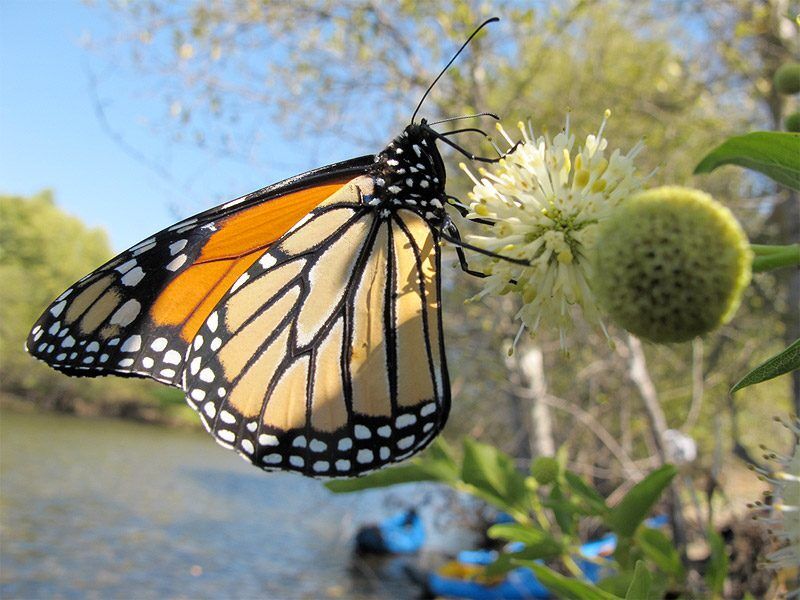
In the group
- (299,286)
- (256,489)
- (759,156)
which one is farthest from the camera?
(256,489)

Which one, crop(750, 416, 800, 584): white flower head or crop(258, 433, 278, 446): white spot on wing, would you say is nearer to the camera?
crop(750, 416, 800, 584): white flower head

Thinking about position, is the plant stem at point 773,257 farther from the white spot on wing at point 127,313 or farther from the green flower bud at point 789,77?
the white spot on wing at point 127,313

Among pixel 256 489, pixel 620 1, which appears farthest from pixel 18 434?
pixel 620 1

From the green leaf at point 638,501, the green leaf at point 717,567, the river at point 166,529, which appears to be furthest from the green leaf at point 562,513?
the river at point 166,529

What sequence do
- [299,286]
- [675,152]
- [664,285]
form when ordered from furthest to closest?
[675,152]
[299,286]
[664,285]

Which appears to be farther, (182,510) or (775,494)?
(182,510)

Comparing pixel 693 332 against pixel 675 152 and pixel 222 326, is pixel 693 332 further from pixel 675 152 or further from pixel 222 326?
pixel 675 152

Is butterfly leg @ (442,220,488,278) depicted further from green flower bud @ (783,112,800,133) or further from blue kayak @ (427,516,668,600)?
blue kayak @ (427,516,668,600)

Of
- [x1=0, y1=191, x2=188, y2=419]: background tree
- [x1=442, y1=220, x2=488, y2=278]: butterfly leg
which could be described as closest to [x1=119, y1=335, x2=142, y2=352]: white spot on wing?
[x1=442, y1=220, x2=488, y2=278]: butterfly leg
